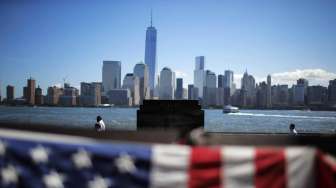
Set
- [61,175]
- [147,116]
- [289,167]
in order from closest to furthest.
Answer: [289,167] < [61,175] < [147,116]

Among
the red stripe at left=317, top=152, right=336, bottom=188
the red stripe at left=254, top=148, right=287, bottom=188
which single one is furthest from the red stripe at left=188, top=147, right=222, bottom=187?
the red stripe at left=317, top=152, right=336, bottom=188

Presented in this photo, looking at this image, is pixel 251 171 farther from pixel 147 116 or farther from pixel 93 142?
pixel 147 116

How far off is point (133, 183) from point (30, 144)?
1.43 m

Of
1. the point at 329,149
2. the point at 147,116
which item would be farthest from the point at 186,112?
the point at 329,149

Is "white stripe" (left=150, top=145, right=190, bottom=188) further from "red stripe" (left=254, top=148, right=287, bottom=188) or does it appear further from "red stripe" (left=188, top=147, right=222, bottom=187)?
"red stripe" (left=254, top=148, right=287, bottom=188)

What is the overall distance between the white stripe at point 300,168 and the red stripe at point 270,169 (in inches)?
2.8

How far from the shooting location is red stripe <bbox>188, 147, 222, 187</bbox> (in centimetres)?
476

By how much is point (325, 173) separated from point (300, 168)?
0.27 metres

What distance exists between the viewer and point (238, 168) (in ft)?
15.6

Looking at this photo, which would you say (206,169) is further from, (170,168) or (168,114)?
(168,114)

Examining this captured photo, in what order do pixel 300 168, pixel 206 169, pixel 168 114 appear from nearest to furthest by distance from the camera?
pixel 300 168, pixel 206 169, pixel 168 114

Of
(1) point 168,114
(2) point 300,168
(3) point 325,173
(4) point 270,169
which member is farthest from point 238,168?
(1) point 168,114

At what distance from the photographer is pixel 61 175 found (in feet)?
16.4

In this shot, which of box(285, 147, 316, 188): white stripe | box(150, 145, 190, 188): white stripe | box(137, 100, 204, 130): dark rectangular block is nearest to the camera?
box(285, 147, 316, 188): white stripe
